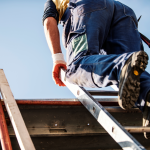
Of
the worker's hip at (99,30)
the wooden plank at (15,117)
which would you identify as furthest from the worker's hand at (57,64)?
the wooden plank at (15,117)

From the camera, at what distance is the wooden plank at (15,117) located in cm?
113

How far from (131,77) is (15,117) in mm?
791

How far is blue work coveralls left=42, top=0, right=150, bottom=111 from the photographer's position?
1393mm

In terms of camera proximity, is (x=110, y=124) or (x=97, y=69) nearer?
(x=110, y=124)

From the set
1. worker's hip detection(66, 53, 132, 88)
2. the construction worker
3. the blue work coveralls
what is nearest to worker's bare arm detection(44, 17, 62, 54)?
the construction worker

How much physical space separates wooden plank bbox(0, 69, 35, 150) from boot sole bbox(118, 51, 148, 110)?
23.6 inches

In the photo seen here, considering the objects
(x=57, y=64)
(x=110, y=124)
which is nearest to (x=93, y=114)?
(x=110, y=124)

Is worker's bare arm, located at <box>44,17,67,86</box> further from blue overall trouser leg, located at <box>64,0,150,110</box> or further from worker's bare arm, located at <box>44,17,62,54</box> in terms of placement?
blue overall trouser leg, located at <box>64,0,150,110</box>

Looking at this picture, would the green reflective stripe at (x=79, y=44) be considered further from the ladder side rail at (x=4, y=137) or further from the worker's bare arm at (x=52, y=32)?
the ladder side rail at (x=4, y=137)

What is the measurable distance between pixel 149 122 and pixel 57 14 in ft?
4.56

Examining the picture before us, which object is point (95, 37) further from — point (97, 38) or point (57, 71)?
point (57, 71)

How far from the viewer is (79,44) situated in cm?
170

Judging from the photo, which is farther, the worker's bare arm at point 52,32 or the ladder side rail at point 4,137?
the worker's bare arm at point 52,32

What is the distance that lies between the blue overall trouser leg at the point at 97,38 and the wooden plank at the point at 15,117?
516 mm
